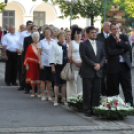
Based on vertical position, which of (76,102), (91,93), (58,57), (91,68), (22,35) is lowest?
(76,102)

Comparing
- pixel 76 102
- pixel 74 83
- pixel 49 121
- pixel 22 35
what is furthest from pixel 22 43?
pixel 49 121

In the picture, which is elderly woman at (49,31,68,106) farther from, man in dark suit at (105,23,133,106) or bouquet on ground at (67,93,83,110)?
man in dark suit at (105,23,133,106)

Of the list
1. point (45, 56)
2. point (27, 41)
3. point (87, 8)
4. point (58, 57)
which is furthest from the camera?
point (87, 8)

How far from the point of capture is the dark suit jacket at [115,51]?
8.92 m

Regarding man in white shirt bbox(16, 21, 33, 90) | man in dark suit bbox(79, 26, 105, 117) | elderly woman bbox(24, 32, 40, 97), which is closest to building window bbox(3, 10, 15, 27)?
man in white shirt bbox(16, 21, 33, 90)

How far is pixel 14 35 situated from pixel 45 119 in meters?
6.24

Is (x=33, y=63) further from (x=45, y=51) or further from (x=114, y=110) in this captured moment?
(x=114, y=110)

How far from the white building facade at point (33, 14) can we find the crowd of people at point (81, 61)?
29859 millimetres

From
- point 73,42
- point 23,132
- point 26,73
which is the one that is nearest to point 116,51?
point 73,42

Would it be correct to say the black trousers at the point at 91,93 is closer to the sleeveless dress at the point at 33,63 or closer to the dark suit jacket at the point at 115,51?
the dark suit jacket at the point at 115,51

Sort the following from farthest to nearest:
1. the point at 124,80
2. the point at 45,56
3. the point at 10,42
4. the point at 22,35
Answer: the point at 10,42 → the point at 22,35 → the point at 45,56 → the point at 124,80

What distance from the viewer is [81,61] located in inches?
368

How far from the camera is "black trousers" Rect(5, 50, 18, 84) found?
1375 centimetres

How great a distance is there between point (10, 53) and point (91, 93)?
580 cm
